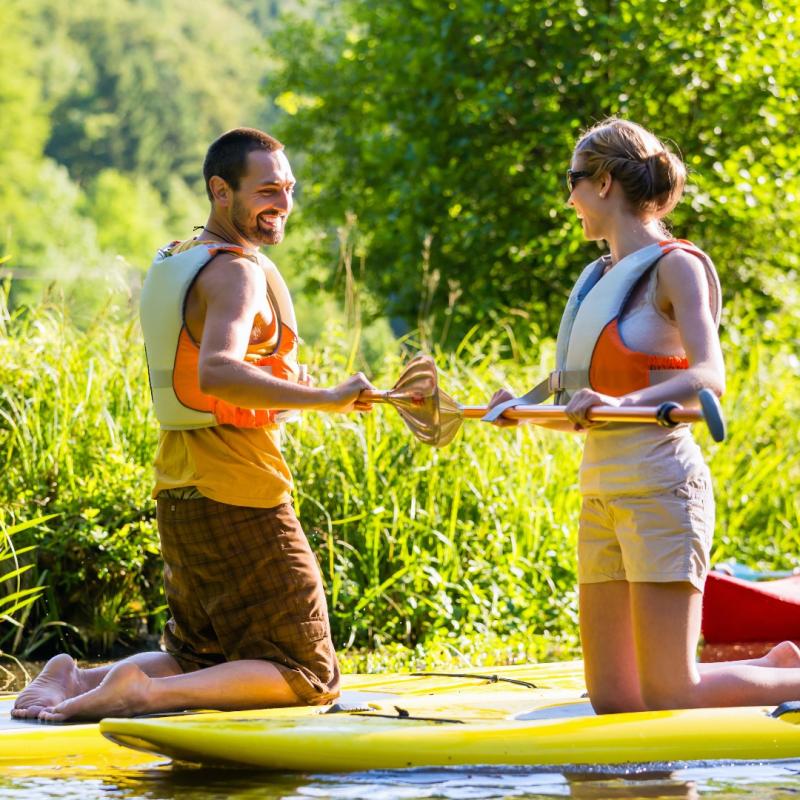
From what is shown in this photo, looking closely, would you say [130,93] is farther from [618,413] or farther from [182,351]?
[618,413]

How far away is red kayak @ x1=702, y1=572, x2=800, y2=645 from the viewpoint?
5.07 metres

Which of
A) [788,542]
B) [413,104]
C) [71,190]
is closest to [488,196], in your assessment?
[413,104]

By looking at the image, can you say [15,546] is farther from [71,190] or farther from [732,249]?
[71,190]

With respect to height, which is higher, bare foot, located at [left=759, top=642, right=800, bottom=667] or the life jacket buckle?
the life jacket buckle

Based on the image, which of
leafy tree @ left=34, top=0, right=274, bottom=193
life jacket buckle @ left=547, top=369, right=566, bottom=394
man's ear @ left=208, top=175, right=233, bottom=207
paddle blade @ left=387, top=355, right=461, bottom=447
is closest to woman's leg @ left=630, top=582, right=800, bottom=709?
life jacket buckle @ left=547, top=369, right=566, bottom=394

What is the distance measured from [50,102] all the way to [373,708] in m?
66.0

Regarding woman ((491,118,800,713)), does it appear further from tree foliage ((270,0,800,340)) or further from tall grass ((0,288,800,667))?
tree foliage ((270,0,800,340))

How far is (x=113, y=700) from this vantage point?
3.99 metres

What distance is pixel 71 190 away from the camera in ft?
208

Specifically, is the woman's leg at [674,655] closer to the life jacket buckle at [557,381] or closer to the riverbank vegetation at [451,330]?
the life jacket buckle at [557,381]

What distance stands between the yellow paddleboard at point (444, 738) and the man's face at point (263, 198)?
128 cm

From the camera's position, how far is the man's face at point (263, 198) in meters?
4.03

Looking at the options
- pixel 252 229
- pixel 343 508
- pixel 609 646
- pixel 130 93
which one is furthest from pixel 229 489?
pixel 130 93

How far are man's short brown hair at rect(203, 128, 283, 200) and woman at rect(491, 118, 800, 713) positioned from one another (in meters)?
0.84
